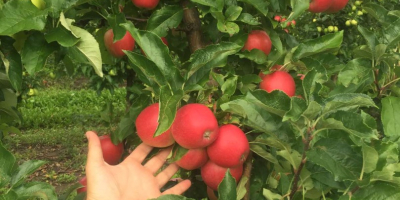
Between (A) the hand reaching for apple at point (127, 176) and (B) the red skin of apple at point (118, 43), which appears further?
(B) the red skin of apple at point (118, 43)

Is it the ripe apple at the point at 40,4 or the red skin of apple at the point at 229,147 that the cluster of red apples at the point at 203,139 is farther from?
the ripe apple at the point at 40,4

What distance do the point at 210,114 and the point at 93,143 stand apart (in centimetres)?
32

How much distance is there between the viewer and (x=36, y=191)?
3.14ft

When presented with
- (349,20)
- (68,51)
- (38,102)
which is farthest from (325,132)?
(38,102)

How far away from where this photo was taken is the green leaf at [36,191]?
3.13ft

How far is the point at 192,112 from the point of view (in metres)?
0.98

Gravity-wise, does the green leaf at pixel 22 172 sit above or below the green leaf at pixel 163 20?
below

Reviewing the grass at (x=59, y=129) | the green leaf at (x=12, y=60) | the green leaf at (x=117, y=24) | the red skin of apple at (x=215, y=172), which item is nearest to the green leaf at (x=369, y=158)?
the red skin of apple at (x=215, y=172)

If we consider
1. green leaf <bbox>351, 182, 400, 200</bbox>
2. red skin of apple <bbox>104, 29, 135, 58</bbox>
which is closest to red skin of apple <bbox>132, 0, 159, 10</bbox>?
red skin of apple <bbox>104, 29, 135, 58</bbox>

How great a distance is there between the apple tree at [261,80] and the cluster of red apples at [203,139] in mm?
21

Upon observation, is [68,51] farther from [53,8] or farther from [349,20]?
[349,20]

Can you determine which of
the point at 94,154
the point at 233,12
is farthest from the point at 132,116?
the point at 233,12

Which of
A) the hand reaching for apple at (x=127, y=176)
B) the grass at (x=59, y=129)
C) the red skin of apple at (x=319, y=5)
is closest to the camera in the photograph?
the hand reaching for apple at (x=127, y=176)

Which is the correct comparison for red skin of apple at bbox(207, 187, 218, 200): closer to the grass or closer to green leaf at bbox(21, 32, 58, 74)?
green leaf at bbox(21, 32, 58, 74)
